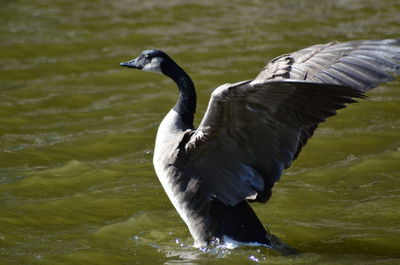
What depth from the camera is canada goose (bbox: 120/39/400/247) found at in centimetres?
553

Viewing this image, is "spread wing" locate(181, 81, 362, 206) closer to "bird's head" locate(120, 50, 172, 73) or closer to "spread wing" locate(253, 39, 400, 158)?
"spread wing" locate(253, 39, 400, 158)

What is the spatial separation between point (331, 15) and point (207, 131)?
924 centimetres

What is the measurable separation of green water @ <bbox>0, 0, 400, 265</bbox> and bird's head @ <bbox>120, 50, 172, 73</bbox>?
133cm

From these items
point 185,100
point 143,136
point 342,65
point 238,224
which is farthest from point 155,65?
point 143,136

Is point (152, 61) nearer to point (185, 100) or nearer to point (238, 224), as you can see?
point (185, 100)

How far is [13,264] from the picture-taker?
238 inches

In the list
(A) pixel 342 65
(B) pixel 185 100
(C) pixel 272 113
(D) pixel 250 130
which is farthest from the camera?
(B) pixel 185 100

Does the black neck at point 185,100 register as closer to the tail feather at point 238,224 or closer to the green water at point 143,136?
the tail feather at point 238,224

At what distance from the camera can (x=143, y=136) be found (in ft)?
30.6

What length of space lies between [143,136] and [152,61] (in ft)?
7.63

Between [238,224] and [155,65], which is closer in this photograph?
[238,224]

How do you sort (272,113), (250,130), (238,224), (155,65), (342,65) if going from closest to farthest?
1. (272,113)
2. (250,130)
3. (342,65)
4. (238,224)
5. (155,65)

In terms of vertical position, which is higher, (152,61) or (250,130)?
(152,61)

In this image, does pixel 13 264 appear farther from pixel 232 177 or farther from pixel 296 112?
pixel 296 112
